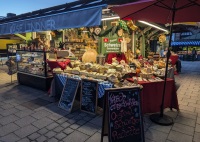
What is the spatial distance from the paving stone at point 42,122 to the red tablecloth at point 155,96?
6.95 ft

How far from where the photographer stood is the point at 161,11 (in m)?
4.06

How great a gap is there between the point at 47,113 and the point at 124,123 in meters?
2.21

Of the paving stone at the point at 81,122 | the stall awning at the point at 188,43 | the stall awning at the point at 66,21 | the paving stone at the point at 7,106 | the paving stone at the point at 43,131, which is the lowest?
the paving stone at the point at 43,131

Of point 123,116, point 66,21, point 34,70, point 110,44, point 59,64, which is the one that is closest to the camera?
point 123,116

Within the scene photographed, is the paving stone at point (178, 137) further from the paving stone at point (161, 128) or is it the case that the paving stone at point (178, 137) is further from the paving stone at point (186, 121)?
the paving stone at point (186, 121)

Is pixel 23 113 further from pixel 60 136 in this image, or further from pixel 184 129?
pixel 184 129

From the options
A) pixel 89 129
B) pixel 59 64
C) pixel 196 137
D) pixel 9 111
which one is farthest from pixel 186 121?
pixel 9 111

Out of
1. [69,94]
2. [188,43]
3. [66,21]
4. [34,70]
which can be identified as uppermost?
[188,43]

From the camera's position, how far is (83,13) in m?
3.47

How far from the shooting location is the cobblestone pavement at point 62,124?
294cm

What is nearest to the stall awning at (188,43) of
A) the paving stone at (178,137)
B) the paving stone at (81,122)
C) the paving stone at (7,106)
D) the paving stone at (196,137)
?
the paving stone at (196,137)

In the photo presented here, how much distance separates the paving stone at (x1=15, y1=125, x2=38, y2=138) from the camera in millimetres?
3023

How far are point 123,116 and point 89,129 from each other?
3.35 ft

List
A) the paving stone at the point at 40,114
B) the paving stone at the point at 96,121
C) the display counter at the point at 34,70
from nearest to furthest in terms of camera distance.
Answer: the paving stone at the point at 96,121, the paving stone at the point at 40,114, the display counter at the point at 34,70
